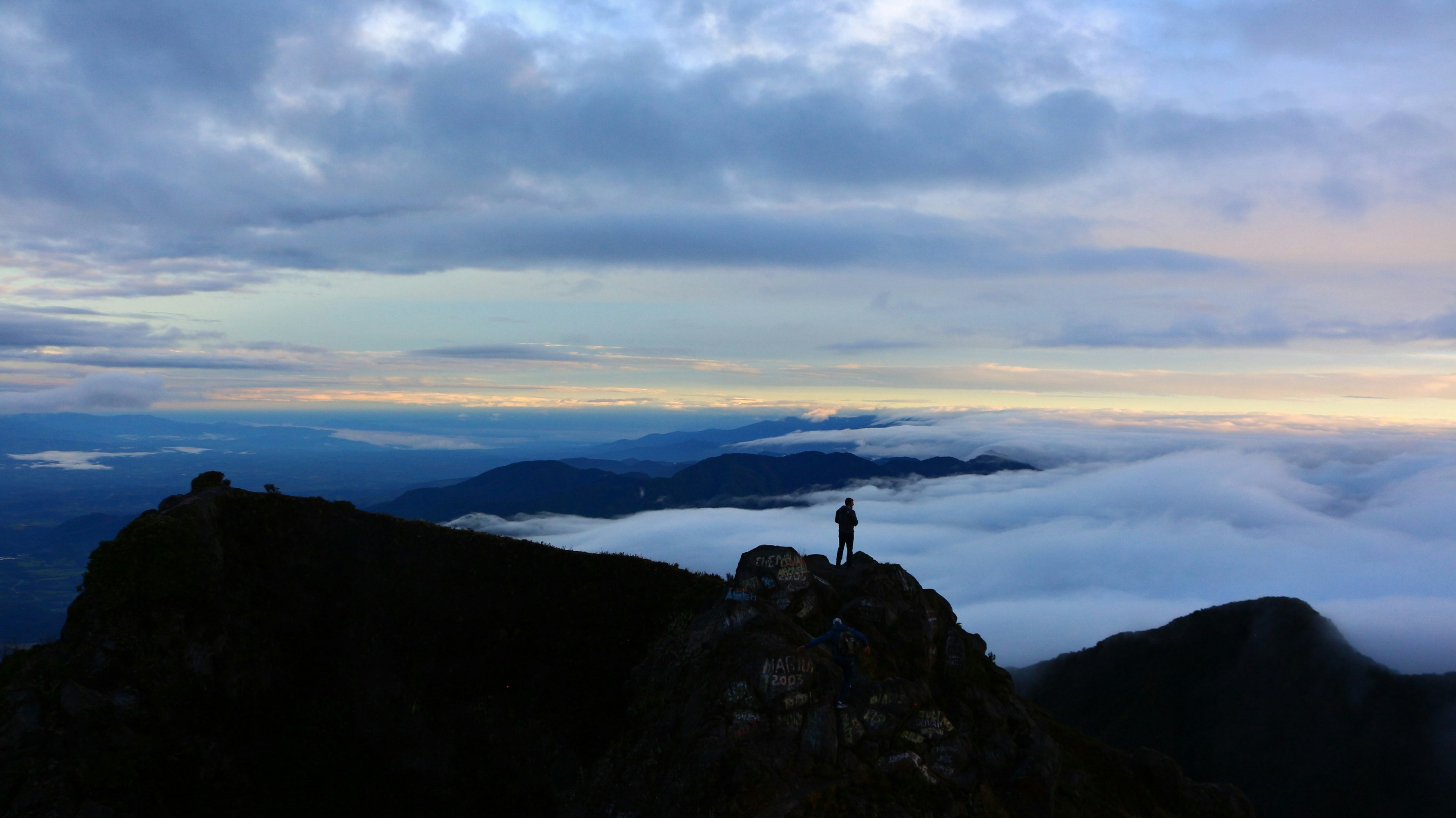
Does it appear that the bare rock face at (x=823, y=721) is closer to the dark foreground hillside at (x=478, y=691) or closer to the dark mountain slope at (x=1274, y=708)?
the dark foreground hillside at (x=478, y=691)

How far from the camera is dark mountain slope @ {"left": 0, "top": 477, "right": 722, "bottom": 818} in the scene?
23.0m

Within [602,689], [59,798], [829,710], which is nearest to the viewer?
[59,798]

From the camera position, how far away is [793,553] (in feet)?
101

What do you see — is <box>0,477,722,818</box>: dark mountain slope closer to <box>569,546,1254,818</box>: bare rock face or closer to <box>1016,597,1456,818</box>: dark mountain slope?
<box>569,546,1254,818</box>: bare rock face

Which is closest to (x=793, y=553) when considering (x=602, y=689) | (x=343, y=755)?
(x=602, y=689)

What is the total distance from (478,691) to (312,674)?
23.2ft

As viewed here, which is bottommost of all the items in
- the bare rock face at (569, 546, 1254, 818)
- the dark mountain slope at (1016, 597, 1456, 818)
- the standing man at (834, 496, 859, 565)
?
the dark mountain slope at (1016, 597, 1456, 818)

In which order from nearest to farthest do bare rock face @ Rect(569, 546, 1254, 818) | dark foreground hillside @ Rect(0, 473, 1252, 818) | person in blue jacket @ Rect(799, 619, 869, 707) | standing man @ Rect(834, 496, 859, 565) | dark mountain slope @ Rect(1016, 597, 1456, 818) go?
bare rock face @ Rect(569, 546, 1254, 818), dark foreground hillside @ Rect(0, 473, 1252, 818), person in blue jacket @ Rect(799, 619, 869, 707), standing man @ Rect(834, 496, 859, 565), dark mountain slope @ Rect(1016, 597, 1456, 818)

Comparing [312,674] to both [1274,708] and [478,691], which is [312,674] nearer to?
[478,691]

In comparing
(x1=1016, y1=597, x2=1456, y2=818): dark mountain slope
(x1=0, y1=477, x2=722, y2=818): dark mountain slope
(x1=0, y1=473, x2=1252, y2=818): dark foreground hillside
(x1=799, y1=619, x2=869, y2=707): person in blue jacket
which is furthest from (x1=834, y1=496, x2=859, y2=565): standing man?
(x1=1016, y1=597, x2=1456, y2=818): dark mountain slope

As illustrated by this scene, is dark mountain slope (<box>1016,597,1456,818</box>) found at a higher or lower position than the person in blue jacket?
lower

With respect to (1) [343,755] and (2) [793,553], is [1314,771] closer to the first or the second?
(2) [793,553]

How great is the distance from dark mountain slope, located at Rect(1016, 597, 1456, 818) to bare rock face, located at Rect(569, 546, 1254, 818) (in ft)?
388

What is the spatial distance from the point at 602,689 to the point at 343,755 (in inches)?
378
